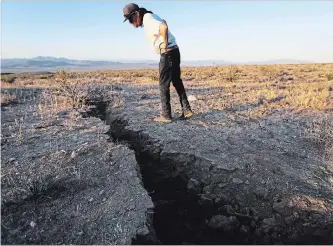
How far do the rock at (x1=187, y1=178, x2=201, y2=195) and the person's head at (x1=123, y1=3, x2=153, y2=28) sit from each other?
2495 millimetres

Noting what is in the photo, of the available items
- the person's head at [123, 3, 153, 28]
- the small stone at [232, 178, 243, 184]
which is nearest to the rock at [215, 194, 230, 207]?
the small stone at [232, 178, 243, 184]

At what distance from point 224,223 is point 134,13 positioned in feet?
10.6

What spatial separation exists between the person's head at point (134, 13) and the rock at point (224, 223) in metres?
3.07

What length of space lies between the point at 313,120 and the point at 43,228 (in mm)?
5032

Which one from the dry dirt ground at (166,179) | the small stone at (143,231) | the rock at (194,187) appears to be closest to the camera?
the small stone at (143,231)

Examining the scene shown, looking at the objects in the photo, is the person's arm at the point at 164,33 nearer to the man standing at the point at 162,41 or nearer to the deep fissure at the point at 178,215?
the man standing at the point at 162,41

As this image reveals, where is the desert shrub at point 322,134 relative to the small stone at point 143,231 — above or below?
above

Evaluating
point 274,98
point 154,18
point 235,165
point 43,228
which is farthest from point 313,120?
point 43,228

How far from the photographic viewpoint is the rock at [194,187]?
4075 millimetres

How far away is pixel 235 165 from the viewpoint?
4219 millimetres

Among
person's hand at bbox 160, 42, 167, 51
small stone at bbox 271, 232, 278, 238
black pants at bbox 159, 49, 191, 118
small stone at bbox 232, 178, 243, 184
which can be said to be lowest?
small stone at bbox 271, 232, 278, 238

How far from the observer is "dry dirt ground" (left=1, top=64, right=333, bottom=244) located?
9.93 feet

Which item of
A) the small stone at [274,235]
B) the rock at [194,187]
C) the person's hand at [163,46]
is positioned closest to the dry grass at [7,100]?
the person's hand at [163,46]

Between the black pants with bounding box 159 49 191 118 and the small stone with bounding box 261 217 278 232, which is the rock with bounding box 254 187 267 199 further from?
the black pants with bounding box 159 49 191 118
